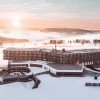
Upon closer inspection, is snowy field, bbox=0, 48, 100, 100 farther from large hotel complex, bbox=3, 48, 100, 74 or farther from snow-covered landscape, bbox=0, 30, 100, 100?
large hotel complex, bbox=3, 48, 100, 74

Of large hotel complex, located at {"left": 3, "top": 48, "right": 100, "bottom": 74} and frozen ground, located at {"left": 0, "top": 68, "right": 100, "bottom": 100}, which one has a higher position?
large hotel complex, located at {"left": 3, "top": 48, "right": 100, "bottom": 74}

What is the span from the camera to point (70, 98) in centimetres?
3741

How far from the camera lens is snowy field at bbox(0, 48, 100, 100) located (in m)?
37.8

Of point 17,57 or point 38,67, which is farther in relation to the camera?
point 17,57

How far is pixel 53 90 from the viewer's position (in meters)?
40.7

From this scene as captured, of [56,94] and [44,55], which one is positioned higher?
→ [44,55]

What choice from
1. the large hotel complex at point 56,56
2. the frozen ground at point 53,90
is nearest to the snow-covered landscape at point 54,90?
the frozen ground at point 53,90

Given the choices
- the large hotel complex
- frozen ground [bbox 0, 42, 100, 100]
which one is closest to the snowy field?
frozen ground [bbox 0, 42, 100, 100]

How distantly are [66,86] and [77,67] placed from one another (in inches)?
421

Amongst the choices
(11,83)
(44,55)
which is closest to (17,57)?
(44,55)

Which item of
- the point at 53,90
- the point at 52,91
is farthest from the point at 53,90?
the point at 52,91

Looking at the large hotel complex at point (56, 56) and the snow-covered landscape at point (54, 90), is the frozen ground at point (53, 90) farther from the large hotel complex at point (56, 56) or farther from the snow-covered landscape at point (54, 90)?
the large hotel complex at point (56, 56)

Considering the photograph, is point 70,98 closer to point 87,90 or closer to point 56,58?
point 87,90

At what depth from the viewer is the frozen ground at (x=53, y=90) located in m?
37.8
